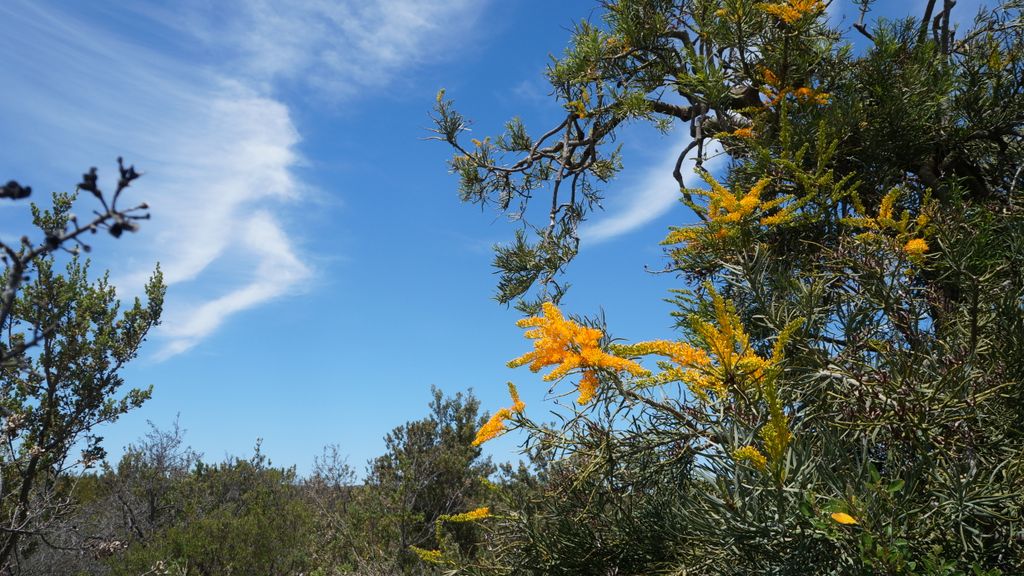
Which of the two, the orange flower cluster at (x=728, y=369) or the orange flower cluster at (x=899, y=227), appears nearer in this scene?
the orange flower cluster at (x=728, y=369)

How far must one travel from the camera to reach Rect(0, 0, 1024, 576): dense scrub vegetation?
1.94m

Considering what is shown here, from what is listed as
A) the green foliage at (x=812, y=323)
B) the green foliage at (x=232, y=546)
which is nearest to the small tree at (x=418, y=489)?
the green foliage at (x=232, y=546)

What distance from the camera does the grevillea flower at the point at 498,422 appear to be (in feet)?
8.04

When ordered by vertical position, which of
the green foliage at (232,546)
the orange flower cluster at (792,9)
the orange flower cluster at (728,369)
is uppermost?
the orange flower cluster at (792,9)

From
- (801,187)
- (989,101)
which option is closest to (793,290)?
(801,187)

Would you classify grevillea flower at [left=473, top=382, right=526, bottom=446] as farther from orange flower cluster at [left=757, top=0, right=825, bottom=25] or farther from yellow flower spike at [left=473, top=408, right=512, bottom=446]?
orange flower cluster at [left=757, top=0, right=825, bottom=25]

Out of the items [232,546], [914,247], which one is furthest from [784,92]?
[232,546]

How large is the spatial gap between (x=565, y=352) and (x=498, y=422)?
531 millimetres

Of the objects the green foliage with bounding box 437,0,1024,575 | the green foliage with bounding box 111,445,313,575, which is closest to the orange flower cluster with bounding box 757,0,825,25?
the green foliage with bounding box 437,0,1024,575

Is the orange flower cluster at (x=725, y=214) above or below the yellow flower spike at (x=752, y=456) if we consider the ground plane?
above

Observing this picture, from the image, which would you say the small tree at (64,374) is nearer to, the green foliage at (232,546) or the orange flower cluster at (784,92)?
the green foliage at (232,546)

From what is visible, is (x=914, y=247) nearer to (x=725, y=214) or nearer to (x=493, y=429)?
(x=725, y=214)

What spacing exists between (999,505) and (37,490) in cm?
839

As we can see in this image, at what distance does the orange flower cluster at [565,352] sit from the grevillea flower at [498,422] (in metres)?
0.39
